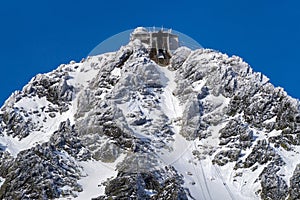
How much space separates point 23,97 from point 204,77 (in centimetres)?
4230

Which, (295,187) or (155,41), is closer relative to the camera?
(295,187)

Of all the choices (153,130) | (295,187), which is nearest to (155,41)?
(153,130)

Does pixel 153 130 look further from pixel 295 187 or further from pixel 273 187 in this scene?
pixel 295 187

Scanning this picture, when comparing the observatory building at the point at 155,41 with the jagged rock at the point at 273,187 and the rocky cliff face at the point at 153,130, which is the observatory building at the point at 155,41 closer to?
the rocky cliff face at the point at 153,130

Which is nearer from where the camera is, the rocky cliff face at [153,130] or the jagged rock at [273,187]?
the rocky cliff face at [153,130]

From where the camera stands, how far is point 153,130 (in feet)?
556

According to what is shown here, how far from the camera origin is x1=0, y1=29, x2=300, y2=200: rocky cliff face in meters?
165

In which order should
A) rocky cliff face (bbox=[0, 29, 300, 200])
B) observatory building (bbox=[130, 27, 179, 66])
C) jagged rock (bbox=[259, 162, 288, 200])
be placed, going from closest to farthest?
rocky cliff face (bbox=[0, 29, 300, 200])
jagged rock (bbox=[259, 162, 288, 200])
observatory building (bbox=[130, 27, 179, 66])

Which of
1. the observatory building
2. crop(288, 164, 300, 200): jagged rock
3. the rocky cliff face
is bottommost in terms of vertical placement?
crop(288, 164, 300, 200): jagged rock

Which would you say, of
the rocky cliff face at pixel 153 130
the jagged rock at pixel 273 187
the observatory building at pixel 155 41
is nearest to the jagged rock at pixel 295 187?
the rocky cliff face at pixel 153 130

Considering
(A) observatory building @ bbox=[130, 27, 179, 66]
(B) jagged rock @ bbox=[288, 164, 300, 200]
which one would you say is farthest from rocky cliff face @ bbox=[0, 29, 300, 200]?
(A) observatory building @ bbox=[130, 27, 179, 66]

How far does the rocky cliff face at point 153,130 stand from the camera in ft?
541

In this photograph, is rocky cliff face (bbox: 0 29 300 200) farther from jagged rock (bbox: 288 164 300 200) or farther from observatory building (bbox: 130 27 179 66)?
observatory building (bbox: 130 27 179 66)

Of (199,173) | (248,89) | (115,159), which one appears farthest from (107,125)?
(248,89)
